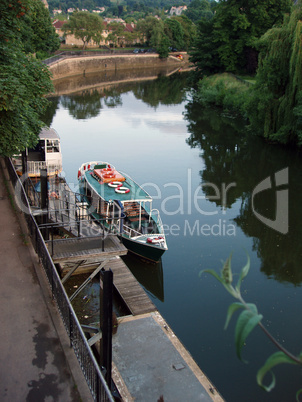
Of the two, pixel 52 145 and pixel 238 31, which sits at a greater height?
pixel 238 31

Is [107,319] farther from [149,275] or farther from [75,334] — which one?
[149,275]

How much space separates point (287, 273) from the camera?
1425 centimetres

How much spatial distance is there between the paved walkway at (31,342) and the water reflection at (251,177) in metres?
8.33

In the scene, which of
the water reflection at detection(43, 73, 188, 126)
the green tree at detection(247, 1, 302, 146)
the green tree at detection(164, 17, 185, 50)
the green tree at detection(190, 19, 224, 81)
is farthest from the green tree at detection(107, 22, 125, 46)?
the green tree at detection(247, 1, 302, 146)

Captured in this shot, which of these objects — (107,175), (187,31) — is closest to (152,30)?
(187,31)

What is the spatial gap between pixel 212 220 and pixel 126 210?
432cm

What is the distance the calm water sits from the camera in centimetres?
1062

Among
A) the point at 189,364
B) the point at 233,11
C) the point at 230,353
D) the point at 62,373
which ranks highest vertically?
the point at 233,11

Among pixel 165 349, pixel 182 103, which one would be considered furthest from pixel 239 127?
pixel 165 349

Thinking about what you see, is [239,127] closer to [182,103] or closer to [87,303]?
[182,103]

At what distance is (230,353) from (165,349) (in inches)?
80.1

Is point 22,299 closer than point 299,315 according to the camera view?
Yes

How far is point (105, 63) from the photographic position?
80000 millimetres

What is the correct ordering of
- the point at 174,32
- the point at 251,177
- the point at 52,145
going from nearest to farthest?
the point at 52,145 → the point at 251,177 → the point at 174,32
